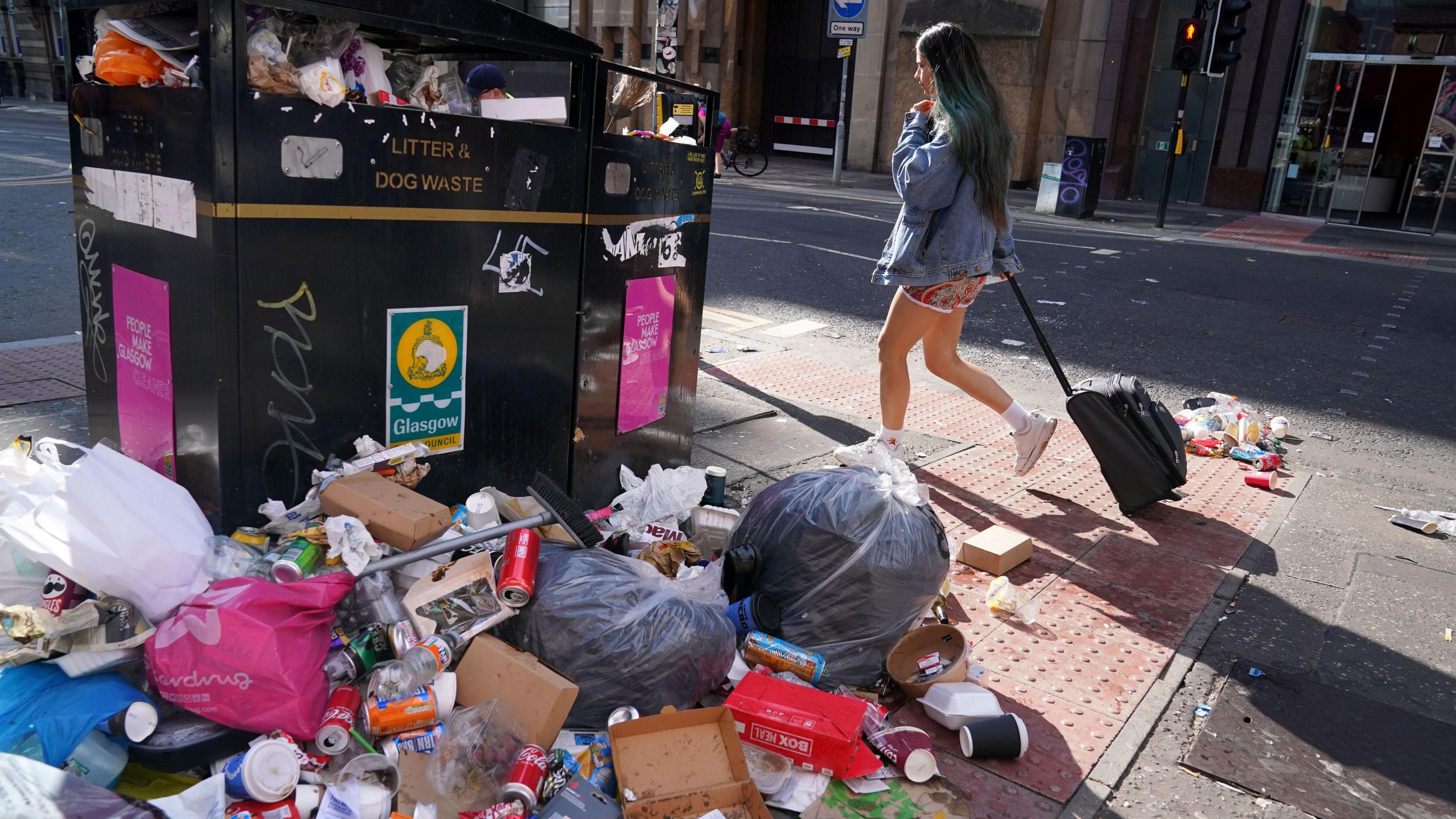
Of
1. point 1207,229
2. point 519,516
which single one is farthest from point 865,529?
point 1207,229

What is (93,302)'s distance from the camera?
10.3 ft

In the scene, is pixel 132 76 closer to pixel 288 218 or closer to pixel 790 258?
pixel 288 218

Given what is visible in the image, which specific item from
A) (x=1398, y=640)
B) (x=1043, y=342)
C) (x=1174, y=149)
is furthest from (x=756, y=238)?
(x=1398, y=640)

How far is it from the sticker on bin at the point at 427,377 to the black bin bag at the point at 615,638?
0.61 meters

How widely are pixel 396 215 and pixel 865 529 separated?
1.57m

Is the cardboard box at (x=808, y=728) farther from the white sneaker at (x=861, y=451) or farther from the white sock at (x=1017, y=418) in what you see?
the white sock at (x=1017, y=418)

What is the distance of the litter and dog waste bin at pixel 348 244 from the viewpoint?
2.51 m

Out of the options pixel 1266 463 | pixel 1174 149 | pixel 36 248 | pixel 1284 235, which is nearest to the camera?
pixel 1266 463

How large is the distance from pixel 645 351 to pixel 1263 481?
3.17 metres

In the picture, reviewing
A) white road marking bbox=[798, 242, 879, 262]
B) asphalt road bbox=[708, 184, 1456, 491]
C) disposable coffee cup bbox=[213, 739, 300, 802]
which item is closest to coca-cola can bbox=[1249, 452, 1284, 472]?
asphalt road bbox=[708, 184, 1456, 491]

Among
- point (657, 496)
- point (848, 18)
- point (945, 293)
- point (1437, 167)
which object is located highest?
point (848, 18)

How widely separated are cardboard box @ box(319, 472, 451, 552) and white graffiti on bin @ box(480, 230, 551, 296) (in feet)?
2.29

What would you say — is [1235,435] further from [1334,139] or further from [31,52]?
[31,52]

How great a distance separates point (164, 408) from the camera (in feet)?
9.25
